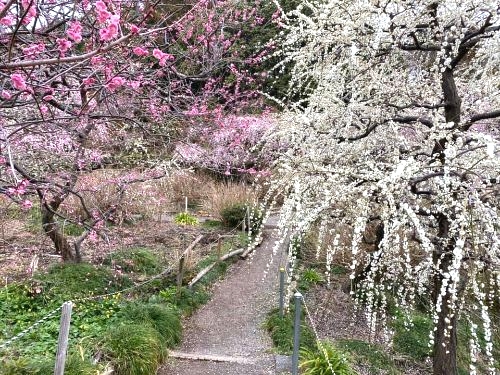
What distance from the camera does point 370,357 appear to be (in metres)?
4.31

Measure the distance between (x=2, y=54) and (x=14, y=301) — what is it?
2.74 metres

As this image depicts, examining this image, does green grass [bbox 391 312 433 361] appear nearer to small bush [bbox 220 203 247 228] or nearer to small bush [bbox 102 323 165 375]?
small bush [bbox 102 323 165 375]

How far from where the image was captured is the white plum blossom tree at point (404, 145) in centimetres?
253

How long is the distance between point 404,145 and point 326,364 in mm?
1897

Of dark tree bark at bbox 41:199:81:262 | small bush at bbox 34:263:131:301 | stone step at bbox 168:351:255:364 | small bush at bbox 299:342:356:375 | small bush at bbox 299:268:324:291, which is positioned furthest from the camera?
small bush at bbox 299:268:324:291

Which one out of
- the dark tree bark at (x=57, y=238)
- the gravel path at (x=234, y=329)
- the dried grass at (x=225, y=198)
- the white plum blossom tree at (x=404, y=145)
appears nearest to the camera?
the white plum blossom tree at (x=404, y=145)

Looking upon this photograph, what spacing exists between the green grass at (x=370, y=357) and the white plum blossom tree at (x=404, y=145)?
745 mm

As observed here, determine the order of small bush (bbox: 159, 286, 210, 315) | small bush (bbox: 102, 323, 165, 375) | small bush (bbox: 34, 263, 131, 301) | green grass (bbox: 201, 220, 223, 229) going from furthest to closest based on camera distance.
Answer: green grass (bbox: 201, 220, 223, 229) < small bush (bbox: 159, 286, 210, 315) < small bush (bbox: 34, 263, 131, 301) < small bush (bbox: 102, 323, 165, 375)

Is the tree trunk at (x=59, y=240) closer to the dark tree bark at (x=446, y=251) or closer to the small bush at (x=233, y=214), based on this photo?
the small bush at (x=233, y=214)

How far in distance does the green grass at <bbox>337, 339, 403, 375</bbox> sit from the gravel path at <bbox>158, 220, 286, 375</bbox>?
80cm

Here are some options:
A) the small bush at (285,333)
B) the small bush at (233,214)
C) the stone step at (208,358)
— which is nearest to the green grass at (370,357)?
the small bush at (285,333)

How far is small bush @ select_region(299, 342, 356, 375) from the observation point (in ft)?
11.6

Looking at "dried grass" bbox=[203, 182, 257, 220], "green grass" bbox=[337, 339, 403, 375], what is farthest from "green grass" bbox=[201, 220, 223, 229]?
"green grass" bbox=[337, 339, 403, 375]

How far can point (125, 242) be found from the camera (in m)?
6.50
